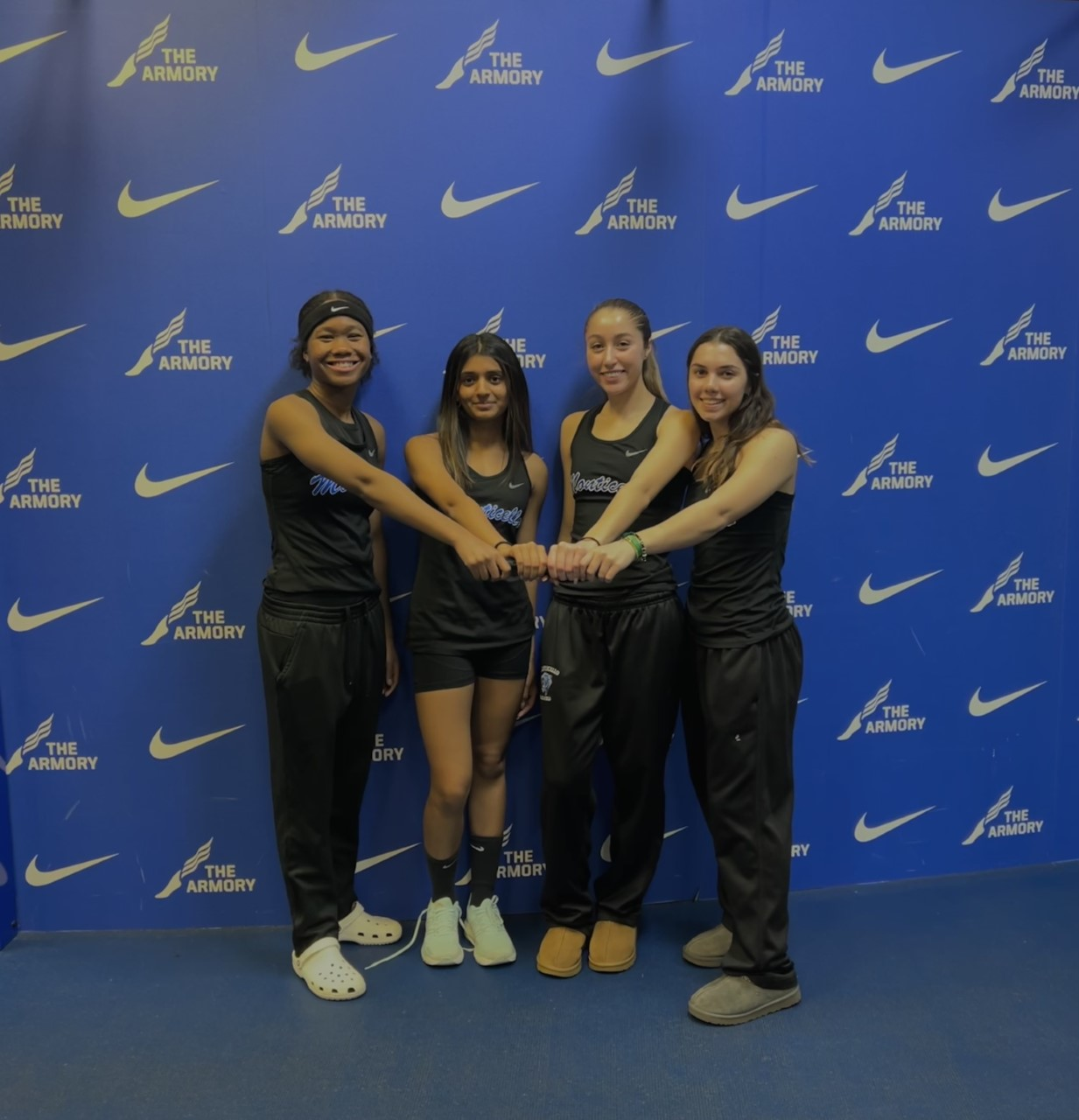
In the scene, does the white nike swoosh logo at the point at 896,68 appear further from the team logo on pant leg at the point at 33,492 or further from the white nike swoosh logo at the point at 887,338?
the team logo on pant leg at the point at 33,492

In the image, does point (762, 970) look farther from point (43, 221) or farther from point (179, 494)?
point (43, 221)

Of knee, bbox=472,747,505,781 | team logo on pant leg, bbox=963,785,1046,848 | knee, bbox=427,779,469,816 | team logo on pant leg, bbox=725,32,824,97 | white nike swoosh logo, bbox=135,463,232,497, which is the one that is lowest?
team logo on pant leg, bbox=963,785,1046,848

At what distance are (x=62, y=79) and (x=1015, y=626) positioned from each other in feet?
11.8

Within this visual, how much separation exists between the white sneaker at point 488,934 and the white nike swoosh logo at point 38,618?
158 cm

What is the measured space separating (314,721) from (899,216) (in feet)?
8.14

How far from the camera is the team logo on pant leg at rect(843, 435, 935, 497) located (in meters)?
3.04

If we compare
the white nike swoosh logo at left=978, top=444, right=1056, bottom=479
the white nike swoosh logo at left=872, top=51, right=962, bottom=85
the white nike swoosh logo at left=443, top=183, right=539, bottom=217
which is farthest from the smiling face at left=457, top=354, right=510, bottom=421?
the white nike swoosh logo at left=978, top=444, right=1056, bottom=479

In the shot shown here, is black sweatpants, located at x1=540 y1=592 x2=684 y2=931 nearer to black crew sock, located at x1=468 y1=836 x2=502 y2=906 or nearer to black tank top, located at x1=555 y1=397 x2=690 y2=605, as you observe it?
black tank top, located at x1=555 y1=397 x2=690 y2=605

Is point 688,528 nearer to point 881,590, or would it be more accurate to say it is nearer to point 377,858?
point 881,590

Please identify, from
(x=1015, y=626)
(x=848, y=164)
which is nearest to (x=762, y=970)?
(x=1015, y=626)

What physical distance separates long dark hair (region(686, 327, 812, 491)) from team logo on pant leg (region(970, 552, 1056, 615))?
1195 millimetres

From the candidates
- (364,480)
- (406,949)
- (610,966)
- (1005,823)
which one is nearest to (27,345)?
(364,480)

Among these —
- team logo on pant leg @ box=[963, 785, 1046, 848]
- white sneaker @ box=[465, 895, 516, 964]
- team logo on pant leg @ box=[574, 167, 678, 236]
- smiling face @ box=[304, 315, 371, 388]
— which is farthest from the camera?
team logo on pant leg @ box=[963, 785, 1046, 848]

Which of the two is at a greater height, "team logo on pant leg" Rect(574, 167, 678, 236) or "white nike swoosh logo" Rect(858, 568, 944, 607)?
"team logo on pant leg" Rect(574, 167, 678, 236)
